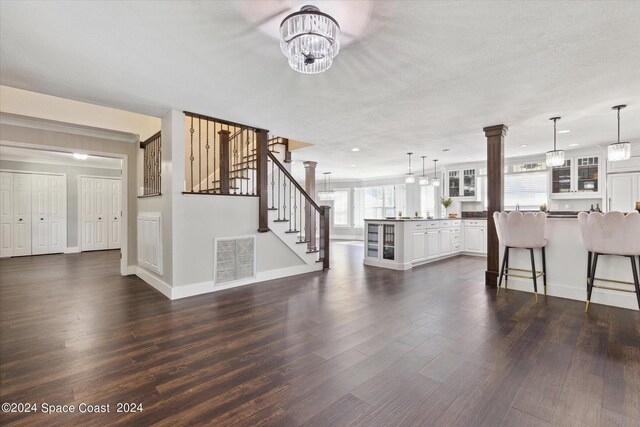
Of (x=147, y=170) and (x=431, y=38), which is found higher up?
(x=431, y=38)

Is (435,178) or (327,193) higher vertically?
(435,178)

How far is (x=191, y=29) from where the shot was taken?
2076 mm

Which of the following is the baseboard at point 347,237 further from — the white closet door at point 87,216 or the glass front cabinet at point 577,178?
the white closet door at point 87,216

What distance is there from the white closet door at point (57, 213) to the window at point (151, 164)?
4829mm

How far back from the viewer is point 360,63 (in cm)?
259

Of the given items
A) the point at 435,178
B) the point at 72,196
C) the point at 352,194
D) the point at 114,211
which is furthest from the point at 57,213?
the point at 435,178

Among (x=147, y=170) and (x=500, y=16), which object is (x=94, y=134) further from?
(x=500, y=16)

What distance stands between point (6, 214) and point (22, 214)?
278 millimetres

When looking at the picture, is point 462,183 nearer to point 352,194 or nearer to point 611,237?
point 352,194

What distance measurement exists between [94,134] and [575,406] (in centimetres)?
668

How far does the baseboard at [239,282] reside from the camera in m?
3.79

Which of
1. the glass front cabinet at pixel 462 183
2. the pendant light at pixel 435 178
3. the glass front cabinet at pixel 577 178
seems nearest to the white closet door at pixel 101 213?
the pendant light at pixel 435 178

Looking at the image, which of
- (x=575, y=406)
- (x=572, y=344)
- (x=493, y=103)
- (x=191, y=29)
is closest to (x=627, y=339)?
(x=572, y=344)

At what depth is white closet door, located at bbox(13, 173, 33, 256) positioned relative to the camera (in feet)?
23.9
